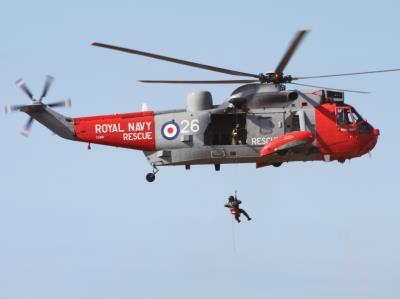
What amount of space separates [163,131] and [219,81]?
307 cm

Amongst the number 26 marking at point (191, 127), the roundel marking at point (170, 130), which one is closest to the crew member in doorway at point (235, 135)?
the number 26 marking at point (191, 127)

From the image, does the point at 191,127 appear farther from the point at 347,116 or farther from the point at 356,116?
the point at 356,116

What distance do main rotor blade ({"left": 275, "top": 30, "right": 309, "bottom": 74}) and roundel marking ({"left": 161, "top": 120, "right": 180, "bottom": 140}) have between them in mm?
4695

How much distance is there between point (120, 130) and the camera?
36.5 meters

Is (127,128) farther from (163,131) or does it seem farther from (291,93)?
(291,93)

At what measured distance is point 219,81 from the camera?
35.4 m

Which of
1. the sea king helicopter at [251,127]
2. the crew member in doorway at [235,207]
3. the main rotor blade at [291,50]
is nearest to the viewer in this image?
the main rotor blade at [291,50]

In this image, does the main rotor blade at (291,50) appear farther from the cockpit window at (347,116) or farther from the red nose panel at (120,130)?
the red nose panel at (120,130)

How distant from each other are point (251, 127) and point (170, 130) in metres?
3.29

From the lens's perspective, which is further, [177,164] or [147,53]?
[177,164]

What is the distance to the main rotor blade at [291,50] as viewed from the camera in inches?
1216

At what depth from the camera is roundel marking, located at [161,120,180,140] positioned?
35969 millimetres

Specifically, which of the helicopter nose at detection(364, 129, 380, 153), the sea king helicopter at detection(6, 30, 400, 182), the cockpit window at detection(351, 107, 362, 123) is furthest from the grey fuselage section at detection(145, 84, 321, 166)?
the helicopter nose at detection(364, 129, 380, 153)

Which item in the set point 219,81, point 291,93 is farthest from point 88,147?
point 291,93
